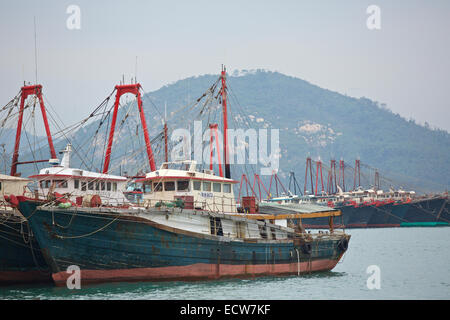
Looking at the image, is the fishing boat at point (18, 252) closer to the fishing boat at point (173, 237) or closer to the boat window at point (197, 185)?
the fishing boat at point (173, 237)

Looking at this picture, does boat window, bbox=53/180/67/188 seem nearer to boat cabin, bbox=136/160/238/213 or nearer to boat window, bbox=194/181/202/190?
boat cabin, bbox=136/160/238/213

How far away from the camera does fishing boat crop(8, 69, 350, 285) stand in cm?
2814

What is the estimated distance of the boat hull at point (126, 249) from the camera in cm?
2806

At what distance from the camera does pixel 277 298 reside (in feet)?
88.0

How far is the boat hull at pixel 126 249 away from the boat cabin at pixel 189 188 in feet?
8.57

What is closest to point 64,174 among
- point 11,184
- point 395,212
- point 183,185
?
point 11,184

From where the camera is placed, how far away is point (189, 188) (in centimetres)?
3297

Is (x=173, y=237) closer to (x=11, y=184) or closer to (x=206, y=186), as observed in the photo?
(x=206, y=186)

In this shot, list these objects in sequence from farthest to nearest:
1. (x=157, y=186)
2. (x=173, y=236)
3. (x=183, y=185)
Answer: (x=157, y=186), (x=183, y=185), (x=173, y=236)

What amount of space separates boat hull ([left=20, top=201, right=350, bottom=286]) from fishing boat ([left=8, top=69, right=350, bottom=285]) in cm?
5

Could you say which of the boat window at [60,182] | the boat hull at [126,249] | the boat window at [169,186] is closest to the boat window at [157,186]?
the boat window at [169,186]

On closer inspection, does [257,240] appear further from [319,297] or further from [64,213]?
[64,213]

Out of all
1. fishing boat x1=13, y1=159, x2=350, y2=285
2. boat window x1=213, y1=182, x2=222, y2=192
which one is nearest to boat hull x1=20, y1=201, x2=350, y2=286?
fishing boat x1=13, y1=159, x2=350, y2=285

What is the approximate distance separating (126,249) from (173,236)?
8.00 ft
